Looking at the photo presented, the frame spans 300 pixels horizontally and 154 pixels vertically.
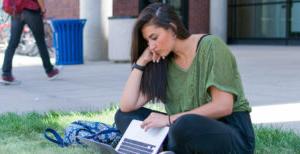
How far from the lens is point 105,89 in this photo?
327 inches

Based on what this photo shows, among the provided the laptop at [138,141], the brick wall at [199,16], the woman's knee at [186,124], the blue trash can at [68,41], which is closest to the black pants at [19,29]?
the blue trash can at [68,41]

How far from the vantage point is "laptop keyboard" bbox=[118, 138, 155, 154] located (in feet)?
11.5

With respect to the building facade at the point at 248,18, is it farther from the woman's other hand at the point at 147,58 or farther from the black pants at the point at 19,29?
the woman's other hand at the point at 147,58

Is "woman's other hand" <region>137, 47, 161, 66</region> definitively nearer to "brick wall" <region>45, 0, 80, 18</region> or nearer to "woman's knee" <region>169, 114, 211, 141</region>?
"woman's knee" <region>169, 114, 211, 141</region>

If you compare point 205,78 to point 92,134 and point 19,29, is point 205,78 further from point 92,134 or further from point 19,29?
point 19,29

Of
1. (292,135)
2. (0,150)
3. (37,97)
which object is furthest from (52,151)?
(37,97)

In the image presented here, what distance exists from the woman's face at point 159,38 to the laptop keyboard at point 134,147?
0.54 metres

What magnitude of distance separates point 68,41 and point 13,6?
403 cm

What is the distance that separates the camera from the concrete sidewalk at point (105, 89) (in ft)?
20.9

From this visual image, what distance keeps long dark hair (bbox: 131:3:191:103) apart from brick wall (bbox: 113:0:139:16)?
14337mm

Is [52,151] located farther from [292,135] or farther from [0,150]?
[292,135]

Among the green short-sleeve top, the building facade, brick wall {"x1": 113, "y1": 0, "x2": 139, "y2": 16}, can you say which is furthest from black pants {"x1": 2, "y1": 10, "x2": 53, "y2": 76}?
the building facade

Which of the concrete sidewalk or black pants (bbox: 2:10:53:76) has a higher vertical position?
black pants (bbox: 2:10:53:76)

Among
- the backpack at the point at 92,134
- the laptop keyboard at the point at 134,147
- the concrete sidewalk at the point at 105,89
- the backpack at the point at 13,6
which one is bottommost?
the concrete sidewalk at the point at 105,89
